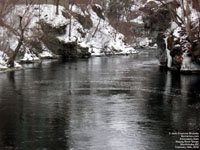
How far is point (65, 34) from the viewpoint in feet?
240

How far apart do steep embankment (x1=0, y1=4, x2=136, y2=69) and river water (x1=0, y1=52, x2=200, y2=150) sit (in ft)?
79.3

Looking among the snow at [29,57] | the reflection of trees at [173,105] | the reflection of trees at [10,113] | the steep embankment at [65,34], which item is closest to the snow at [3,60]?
the steep embankment at [65,34]

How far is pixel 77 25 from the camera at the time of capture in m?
77.6

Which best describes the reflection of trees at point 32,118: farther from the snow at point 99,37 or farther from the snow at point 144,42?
the snow at point 144,42

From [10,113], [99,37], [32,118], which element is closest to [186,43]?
[10,113]

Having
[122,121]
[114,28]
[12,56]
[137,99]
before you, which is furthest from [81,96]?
[114,28]

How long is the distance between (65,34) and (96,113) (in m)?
55.2

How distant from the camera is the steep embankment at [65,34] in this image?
57531 millimetres

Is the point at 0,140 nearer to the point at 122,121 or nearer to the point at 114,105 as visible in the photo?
the point at 122,121

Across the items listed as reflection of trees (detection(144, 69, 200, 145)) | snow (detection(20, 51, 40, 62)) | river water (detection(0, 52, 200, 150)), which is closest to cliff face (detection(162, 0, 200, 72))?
reflection of trees (detection(144, 69, 200, 145))

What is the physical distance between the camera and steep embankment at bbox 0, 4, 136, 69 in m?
57.5

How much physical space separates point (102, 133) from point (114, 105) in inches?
245

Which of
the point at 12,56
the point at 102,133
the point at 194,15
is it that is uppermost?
the point at 194,15

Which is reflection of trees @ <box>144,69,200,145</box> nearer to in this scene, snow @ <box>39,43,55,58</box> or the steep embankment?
the steep embankment
